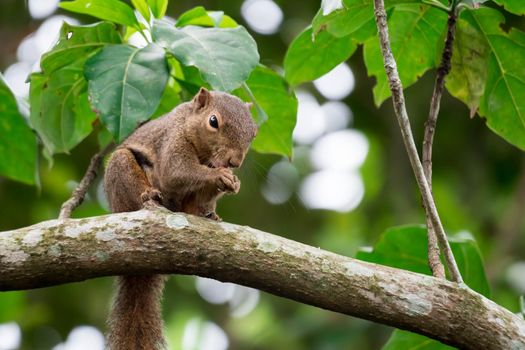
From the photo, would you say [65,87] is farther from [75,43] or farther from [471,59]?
[471,59]

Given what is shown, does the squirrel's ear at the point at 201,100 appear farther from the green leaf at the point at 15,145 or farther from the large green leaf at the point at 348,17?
the green leaf at the point at 15,145

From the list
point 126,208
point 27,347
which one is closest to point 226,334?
point 27,347

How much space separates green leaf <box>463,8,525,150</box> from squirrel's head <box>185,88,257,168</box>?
1180mm

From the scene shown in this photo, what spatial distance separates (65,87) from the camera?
4.37m

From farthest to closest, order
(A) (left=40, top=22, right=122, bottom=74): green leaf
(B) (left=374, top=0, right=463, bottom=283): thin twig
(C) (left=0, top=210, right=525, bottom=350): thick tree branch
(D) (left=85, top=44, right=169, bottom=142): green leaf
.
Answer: (A) (left=40, top=22, right=122, bottom=74): green leaf
(D) (left=85, top=44, right=169, bottom=142): green leaf
(B) (left=374, top=0, right=463, bottom=283): thin twig
(C) (left=0, top=210, right=525, bottom=350): thick tree branch

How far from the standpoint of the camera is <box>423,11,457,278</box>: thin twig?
3531 millimetres

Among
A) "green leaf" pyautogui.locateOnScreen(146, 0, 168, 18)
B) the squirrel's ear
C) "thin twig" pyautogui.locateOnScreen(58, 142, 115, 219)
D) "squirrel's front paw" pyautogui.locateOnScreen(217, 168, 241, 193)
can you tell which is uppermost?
"green leaf" pyautogui.locateOnScreen(146, 0, 168, 18)

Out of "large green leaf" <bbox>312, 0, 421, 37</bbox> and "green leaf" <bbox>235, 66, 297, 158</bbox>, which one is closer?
"large green leaf" <bbox>312, 0, 421, 37</bbox>

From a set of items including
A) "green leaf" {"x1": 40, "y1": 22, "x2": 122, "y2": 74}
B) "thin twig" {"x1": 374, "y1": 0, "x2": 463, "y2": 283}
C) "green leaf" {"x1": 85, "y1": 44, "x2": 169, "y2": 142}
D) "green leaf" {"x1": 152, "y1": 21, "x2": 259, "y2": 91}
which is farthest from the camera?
"green leaf" {"x1": 40, "y1": 22, "x2": 122, "y2": 74}

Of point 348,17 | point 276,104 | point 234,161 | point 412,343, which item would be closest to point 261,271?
point 234,161

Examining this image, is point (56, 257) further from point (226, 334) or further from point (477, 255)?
point (226, 334)

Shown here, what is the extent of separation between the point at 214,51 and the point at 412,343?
166 centimetres

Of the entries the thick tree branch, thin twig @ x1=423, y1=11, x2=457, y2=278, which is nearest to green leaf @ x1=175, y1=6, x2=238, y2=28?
thin twig @ x1=423, y1=11, x2=457, y2=278

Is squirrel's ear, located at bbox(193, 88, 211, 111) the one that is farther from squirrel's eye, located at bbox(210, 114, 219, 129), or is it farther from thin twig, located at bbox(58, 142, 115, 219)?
thin twig, located at bbox(58, 142, 115, 219)
